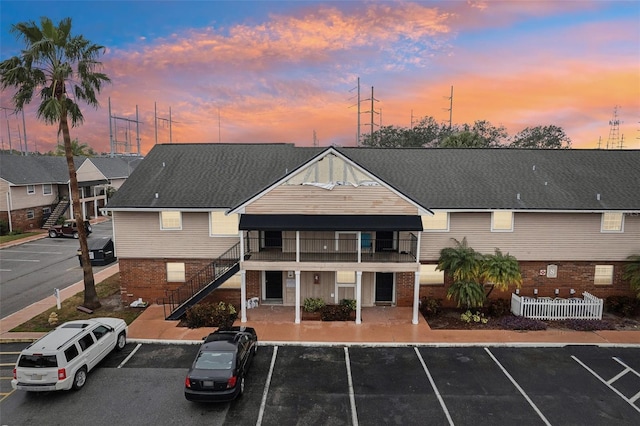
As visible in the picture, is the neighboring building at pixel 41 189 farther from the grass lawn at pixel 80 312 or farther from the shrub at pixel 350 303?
the shrub at pixel 350 303

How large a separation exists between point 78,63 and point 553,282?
27.1 meters

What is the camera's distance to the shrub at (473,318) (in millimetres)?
18828

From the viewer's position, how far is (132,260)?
20844 mm

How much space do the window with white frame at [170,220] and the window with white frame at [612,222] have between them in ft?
73.2

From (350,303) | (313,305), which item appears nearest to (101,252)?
(313,305)

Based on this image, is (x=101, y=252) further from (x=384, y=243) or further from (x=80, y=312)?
(x=384, y=243)

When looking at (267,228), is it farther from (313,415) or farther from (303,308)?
(313,415)

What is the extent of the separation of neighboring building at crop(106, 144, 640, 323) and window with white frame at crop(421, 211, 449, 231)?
5cm

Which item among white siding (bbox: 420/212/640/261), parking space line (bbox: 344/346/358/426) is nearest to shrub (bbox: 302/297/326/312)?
parking space line (bbox: 344/346/358/426)

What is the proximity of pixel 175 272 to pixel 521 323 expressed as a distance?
1774 centimetres

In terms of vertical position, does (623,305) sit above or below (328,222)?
below

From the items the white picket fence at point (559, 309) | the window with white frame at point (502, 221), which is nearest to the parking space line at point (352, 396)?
the white picket fence at point (559, 309)

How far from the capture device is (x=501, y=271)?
61.1 ft

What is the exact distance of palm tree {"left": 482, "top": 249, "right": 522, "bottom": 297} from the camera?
1852 cm
